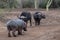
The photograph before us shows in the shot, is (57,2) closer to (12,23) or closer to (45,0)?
(45,0)

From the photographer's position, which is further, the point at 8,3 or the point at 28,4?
the point at 28,4

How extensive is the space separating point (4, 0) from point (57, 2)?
247 inches

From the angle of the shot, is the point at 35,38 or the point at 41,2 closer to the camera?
the point at 35,38

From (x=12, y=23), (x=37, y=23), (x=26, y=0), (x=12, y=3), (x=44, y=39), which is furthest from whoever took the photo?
(x=26, y=0)

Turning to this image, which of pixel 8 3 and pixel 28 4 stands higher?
pixel 8 3

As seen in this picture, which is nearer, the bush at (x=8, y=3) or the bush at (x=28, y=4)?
the bush at (x=8, y=3)

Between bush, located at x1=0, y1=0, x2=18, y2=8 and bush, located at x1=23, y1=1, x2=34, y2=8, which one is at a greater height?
bush, located at x1=0, y1=0, x2=18, y2=8

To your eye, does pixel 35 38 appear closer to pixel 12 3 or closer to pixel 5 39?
pixel 5 39

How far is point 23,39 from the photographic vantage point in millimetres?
10055

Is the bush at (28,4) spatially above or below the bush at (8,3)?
below

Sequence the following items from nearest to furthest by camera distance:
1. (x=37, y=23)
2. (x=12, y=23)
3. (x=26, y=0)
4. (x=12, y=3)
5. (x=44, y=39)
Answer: (x=44, y=39) < (x=12, y=23) < (x=37, y=23) < (x=12, y=3) < (x=26, y=0)

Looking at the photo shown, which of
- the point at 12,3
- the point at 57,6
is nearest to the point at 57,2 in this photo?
the point at 57,6

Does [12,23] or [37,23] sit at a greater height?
[12,23]

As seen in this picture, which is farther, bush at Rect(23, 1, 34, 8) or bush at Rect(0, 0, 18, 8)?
bush at Rect(23, 1, 34, 8)
